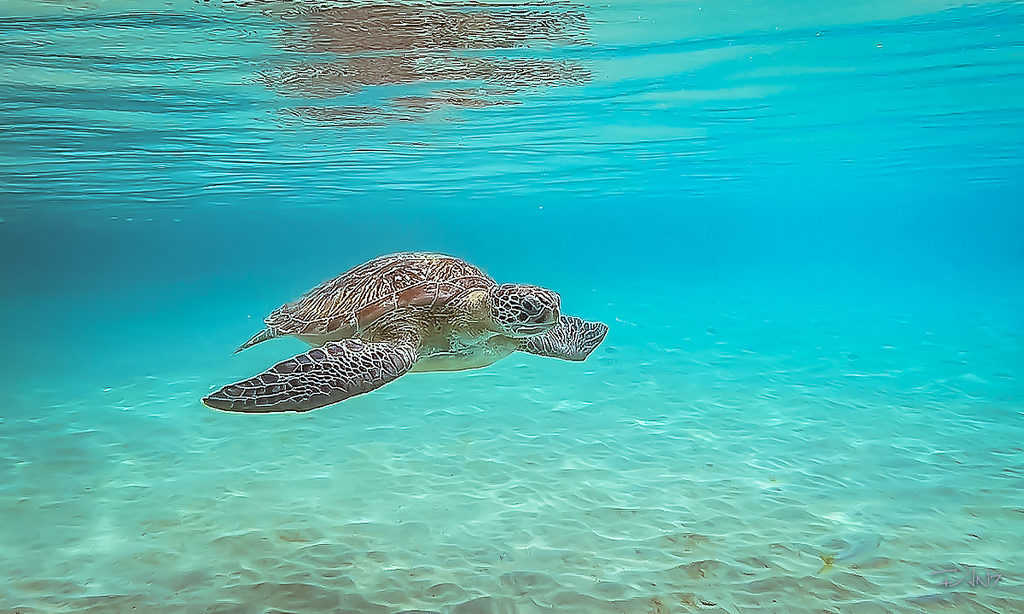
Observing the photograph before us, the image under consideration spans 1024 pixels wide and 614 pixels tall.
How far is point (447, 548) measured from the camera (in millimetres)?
6234

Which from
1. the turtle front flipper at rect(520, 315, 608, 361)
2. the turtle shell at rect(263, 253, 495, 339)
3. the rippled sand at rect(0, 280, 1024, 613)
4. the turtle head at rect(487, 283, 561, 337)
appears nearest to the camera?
the rippled sand at rect(0, 280, 1024, 613)

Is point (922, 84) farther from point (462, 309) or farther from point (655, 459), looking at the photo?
point (462, 309)

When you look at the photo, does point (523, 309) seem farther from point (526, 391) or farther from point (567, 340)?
point (526, 391)

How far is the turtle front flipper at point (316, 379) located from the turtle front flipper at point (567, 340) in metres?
1.44

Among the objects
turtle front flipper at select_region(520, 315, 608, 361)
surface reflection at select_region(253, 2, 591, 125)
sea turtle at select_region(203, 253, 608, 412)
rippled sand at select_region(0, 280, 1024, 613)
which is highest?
surface reflection at select_region(253, 2, 591, 125)

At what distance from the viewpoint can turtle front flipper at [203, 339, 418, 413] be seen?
4.36 m

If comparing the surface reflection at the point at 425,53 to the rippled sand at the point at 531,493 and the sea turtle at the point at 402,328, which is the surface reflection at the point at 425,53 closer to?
the sea turtle at the point at 402,328

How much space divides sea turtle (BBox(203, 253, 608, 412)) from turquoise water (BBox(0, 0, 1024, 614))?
171 cm

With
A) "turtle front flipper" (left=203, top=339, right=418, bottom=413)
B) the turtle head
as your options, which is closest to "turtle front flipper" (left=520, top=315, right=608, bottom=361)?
the turtle head

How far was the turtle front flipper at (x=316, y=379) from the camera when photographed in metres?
4.36

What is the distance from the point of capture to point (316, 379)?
186 inches

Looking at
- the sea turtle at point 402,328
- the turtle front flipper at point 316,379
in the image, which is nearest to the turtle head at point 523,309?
the sea turtle at point 402,328

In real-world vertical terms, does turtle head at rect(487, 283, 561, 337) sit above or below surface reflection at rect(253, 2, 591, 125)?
below

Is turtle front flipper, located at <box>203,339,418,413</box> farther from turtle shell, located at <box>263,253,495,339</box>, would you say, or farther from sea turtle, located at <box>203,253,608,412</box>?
turtle shell, located at <box>263,253,495,339</box>
